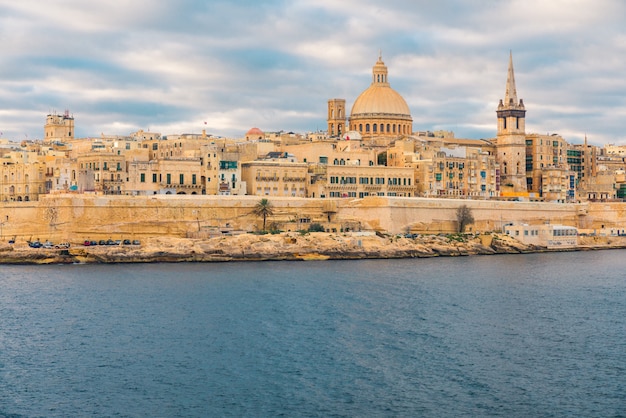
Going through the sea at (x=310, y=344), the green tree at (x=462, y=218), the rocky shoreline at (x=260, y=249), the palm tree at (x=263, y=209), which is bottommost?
the sea at (x=310, y=344)

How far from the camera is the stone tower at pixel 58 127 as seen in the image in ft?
303

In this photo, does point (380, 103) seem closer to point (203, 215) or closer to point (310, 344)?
point (203, 215)

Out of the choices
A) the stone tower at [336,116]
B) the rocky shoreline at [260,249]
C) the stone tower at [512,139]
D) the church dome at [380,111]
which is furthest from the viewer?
the stone tower at [336,116]

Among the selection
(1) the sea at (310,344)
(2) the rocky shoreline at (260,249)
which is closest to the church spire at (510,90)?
(2) the rocky shoreline at (260,249)

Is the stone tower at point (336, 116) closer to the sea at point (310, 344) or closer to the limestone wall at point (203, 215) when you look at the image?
the limestone wall at point (203, 215)

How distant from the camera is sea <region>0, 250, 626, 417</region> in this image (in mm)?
26109

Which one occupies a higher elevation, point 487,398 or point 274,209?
point 274,209

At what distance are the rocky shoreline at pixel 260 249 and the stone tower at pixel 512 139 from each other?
21517mm

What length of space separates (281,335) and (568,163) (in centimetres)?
6210

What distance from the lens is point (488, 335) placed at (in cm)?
3406

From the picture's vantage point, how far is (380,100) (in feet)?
286

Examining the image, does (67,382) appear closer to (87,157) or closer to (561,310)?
(561,310)

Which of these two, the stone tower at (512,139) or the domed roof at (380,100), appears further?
the domed roof at (380,100)

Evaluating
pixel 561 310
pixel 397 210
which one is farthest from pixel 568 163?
pixel 561 310
